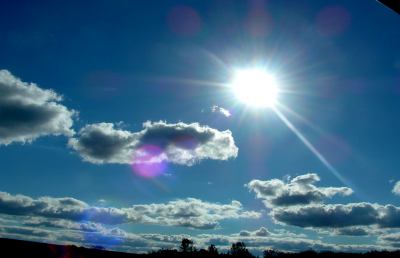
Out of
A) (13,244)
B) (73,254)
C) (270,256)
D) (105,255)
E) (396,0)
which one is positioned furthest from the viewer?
(270,256)

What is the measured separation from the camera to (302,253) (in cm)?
917

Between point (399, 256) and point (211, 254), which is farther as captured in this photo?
point (399, 256)

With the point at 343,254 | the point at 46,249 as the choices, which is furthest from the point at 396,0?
the point at 343,254

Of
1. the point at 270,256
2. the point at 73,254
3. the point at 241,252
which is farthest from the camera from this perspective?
the point at 270,256

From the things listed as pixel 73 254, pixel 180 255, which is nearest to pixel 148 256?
pixel 180 255

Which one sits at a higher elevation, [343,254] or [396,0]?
[396,0]

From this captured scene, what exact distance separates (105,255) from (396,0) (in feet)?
18.0

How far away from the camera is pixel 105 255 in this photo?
6.58 metres

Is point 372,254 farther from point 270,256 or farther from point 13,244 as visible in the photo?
point 13,244

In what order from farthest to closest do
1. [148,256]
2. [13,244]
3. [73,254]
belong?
[148,256]
[73,254]
[13,244]

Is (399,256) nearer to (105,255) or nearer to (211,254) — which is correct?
(211,254)

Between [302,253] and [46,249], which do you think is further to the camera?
[302,253]

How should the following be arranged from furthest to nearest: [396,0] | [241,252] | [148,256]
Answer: [241,252] → [148,256] → [396,0]

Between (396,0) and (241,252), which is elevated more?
(396,0)
